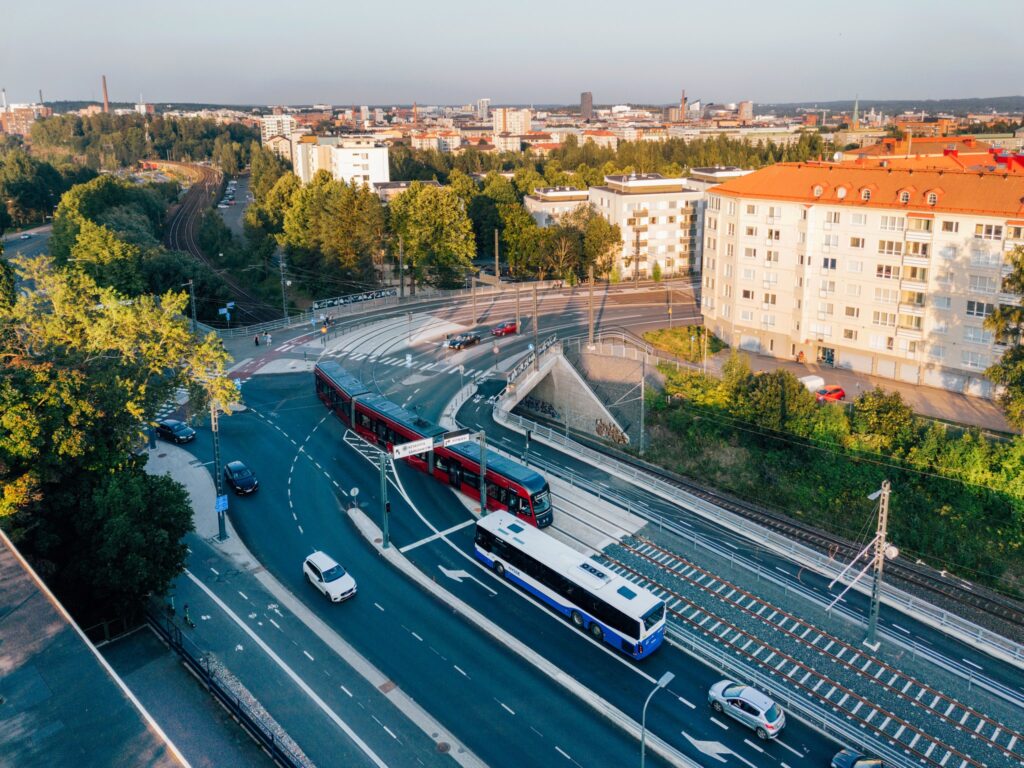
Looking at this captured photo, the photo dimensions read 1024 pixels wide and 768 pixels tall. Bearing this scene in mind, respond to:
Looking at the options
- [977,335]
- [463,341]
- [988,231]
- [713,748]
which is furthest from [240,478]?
[988,231]

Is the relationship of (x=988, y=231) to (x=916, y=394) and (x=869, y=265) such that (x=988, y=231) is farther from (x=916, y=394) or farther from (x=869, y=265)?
(x=916, y=394)

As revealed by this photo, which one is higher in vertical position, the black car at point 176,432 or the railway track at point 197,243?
the railway track at point 197,243

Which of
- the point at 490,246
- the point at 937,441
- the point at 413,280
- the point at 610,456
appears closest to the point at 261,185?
the point at 490,246

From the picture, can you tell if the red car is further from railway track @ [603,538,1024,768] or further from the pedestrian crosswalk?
the pedestrian crosswalk

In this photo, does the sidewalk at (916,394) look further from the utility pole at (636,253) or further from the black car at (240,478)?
the utility pole at (636,253)

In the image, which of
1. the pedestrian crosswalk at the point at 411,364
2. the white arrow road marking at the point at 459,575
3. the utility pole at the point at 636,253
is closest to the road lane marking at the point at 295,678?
the white arrow road marking at the point at 459,575

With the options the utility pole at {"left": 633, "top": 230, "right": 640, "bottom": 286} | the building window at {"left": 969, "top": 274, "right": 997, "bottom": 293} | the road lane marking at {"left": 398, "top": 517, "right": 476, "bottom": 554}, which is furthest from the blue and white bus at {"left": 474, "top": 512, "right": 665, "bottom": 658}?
the utility pole at {"left": 633, "top": 230, "right": 640, "bottom": 286}
